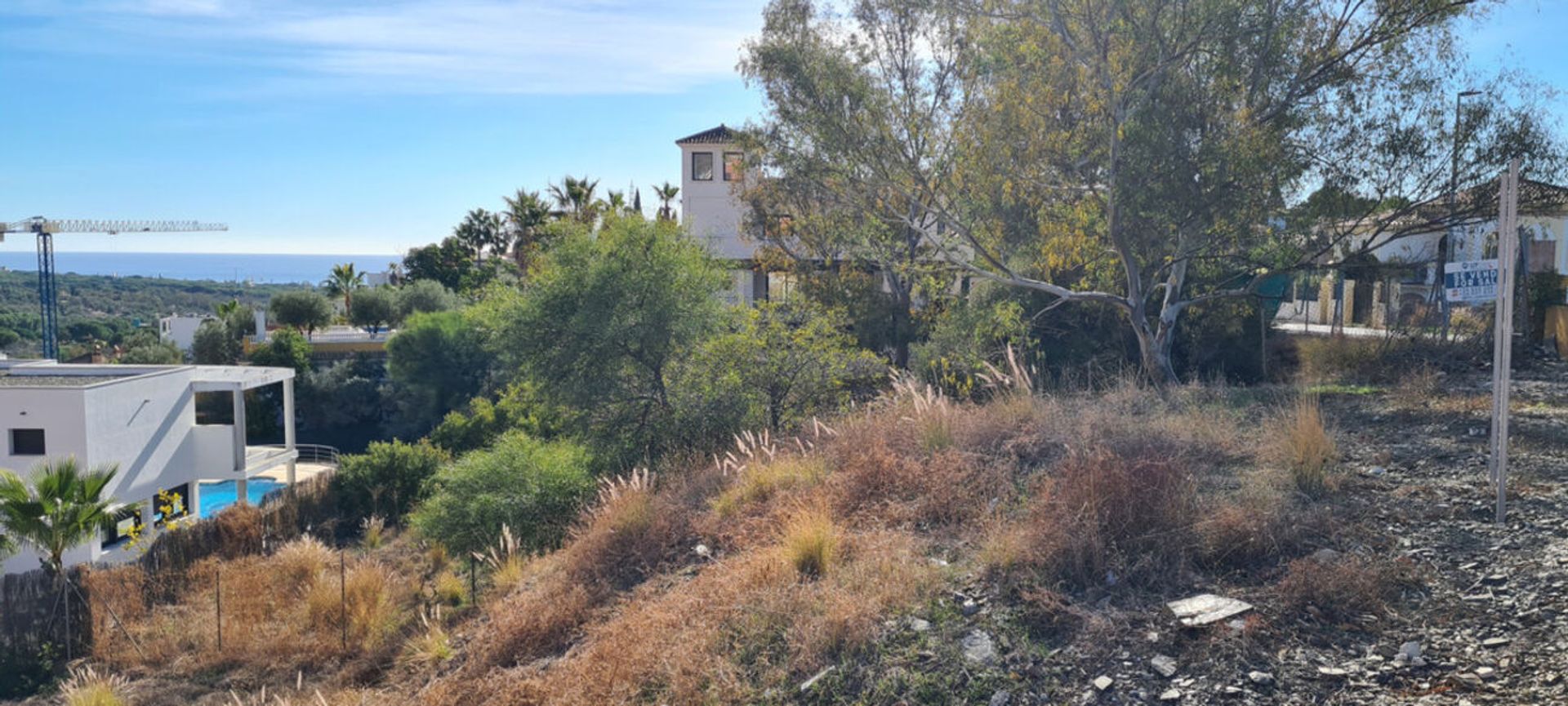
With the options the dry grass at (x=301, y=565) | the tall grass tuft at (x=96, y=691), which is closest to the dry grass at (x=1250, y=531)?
the tall grass tuft at (x=96, y=691)

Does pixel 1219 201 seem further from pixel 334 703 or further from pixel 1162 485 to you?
pixel 334 703

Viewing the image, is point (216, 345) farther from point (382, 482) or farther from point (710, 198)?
point (382, 482)

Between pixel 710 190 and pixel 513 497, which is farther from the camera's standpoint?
pixel 710 190

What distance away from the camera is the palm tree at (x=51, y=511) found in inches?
605

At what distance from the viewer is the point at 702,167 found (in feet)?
129

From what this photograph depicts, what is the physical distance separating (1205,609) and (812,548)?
2.74m

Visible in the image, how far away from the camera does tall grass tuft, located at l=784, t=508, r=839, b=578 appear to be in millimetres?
7281

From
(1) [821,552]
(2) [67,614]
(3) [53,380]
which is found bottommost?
(2) [67,614]

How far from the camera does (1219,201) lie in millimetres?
14508

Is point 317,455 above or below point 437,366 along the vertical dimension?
below

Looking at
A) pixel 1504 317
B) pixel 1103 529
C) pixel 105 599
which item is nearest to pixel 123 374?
pixel 105 599

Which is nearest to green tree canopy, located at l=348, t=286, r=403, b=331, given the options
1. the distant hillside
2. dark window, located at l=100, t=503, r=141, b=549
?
the distant hillside

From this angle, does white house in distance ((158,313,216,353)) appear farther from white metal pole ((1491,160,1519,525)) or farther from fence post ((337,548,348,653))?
white metal pole ((1491,160,1519,525))

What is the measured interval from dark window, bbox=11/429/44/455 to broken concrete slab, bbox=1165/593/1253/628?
24953 millimetres
